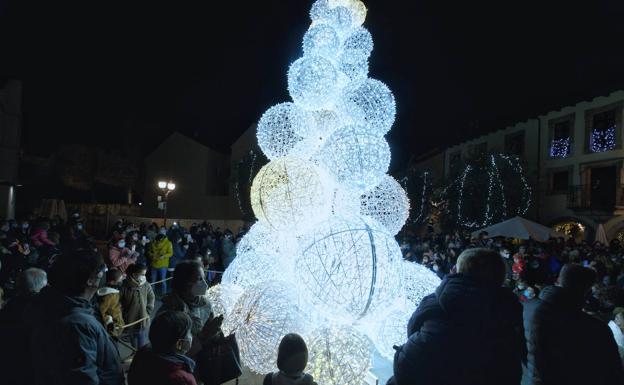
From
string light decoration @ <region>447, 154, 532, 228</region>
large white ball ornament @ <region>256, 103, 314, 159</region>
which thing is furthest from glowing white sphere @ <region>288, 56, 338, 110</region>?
string light decoration @ <region>447, 154, 532, 228</region>

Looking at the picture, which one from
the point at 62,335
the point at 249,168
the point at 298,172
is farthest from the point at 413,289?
the point at 249,168

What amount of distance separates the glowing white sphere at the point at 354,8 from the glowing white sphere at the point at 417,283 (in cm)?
300

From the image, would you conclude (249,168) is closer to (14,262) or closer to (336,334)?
(14,262)

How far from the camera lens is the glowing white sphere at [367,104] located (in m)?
4.96

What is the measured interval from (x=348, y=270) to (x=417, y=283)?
1.30 meters

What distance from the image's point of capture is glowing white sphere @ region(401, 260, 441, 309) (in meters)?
4.44

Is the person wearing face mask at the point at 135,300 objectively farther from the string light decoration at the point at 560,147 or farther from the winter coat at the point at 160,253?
the string light decoration at the point at 560,147

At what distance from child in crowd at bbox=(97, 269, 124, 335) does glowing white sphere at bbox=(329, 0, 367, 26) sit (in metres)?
4.03

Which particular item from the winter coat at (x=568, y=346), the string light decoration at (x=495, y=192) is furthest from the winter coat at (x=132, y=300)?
the string light decoration at (x=495, y=192)

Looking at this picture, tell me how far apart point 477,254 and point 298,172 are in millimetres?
2312

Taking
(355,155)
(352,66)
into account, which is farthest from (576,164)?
(355,155)

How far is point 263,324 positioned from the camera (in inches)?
143

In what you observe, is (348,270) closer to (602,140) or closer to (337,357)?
(337,357)

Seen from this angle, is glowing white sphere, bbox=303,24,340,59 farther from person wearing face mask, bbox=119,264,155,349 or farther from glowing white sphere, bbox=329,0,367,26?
person wearing face mask, bbox=119,264,155,349
